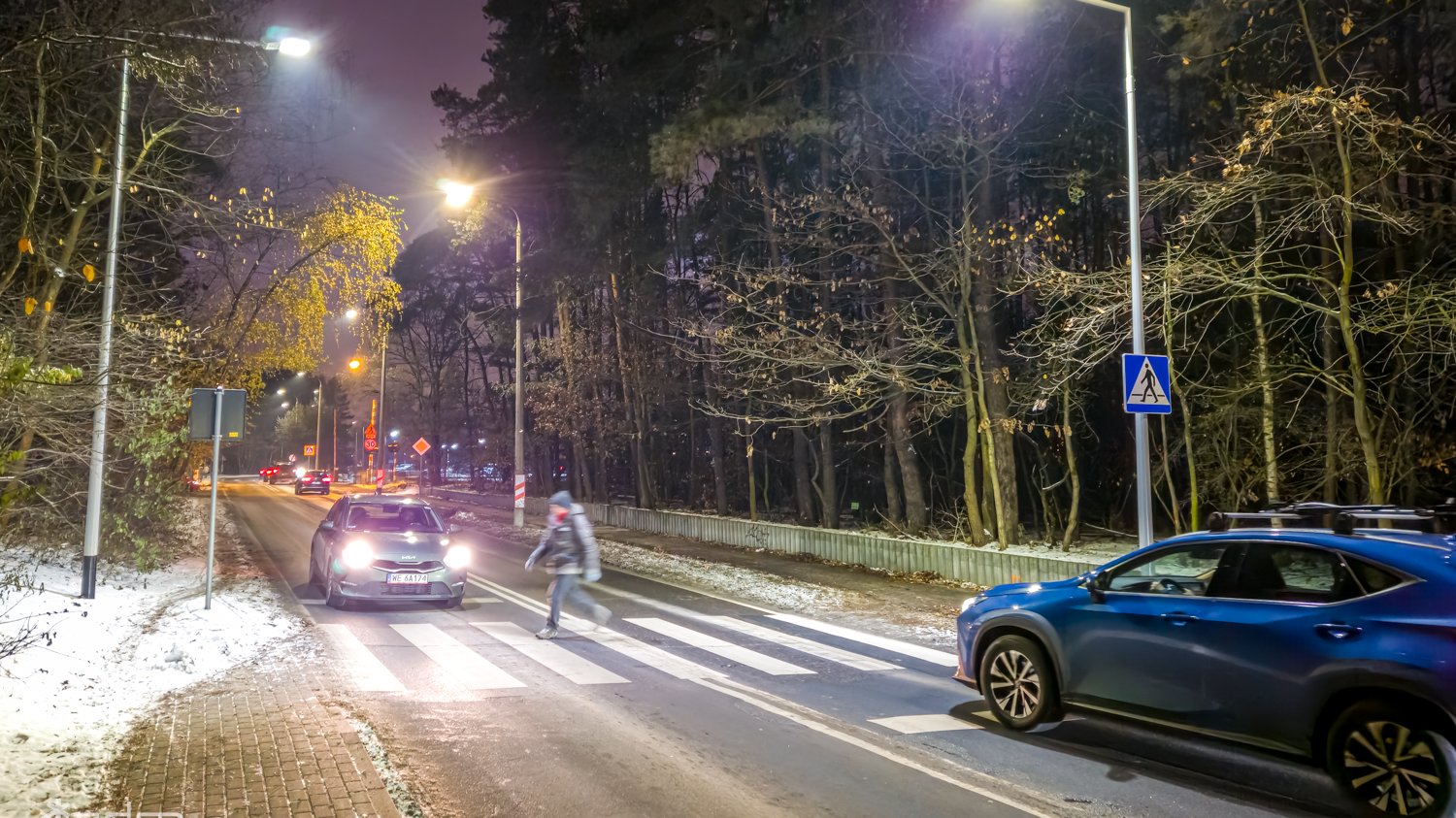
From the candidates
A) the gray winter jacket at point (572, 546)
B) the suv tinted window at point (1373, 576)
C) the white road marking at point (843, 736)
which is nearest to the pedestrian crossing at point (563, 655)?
the white road marking at point (843, 736)

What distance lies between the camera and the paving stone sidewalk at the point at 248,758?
16.9 feet

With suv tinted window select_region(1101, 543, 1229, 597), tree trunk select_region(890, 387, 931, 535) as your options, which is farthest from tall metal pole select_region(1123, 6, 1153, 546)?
tree trunk select_region(890, 387, 931, 535)

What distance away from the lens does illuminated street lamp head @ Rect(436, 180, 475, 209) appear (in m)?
23.3

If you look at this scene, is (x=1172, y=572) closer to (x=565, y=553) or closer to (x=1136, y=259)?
(x=1136, y=259)

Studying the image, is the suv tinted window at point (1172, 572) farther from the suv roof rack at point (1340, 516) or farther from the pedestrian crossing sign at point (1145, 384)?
the pedestrian crossing sign at point (1145, 384)

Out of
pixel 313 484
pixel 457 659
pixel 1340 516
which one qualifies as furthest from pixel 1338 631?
pixel 313 484

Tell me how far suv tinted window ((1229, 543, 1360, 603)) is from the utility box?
11.4 metres

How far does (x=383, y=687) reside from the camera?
8203 mm

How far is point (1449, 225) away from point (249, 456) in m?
128

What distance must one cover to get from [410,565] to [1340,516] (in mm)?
10891

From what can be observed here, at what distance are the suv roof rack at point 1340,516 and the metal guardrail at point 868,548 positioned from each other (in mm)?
6364

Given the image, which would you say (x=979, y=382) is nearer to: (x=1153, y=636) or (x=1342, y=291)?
(x=1342, y=291)

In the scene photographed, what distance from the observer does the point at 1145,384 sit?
11422 millimetres

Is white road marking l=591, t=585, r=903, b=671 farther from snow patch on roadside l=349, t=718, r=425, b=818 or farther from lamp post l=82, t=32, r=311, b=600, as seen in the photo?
lamp post l=82, t=32, r=311, b=600
